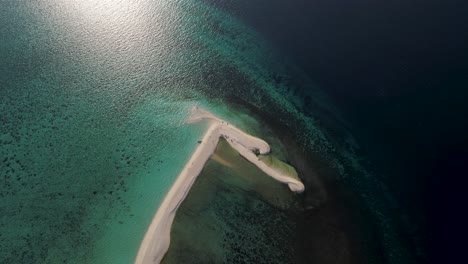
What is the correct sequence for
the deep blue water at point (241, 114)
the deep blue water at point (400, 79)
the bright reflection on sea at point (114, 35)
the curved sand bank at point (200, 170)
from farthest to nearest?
the bright reflection on sea at point (114, 35)
the deep blue water at point (400, 79)
the deep blue water at point (241, 114)
the curved sand bank at point (200, 170)

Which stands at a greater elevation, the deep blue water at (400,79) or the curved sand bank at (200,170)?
the deep blue water at (400,79)

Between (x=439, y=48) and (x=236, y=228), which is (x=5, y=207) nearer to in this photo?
(x=236, y=228)

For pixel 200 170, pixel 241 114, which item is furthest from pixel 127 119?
pixel 241 114

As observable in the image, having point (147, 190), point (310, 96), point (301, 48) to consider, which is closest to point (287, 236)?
point (147, 190)

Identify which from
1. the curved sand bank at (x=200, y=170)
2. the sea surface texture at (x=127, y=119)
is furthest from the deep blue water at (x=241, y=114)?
the curved sand bank at (x=200, y=170)

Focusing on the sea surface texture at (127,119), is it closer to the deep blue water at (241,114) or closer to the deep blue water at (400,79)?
the deep blue water at (241,114)
